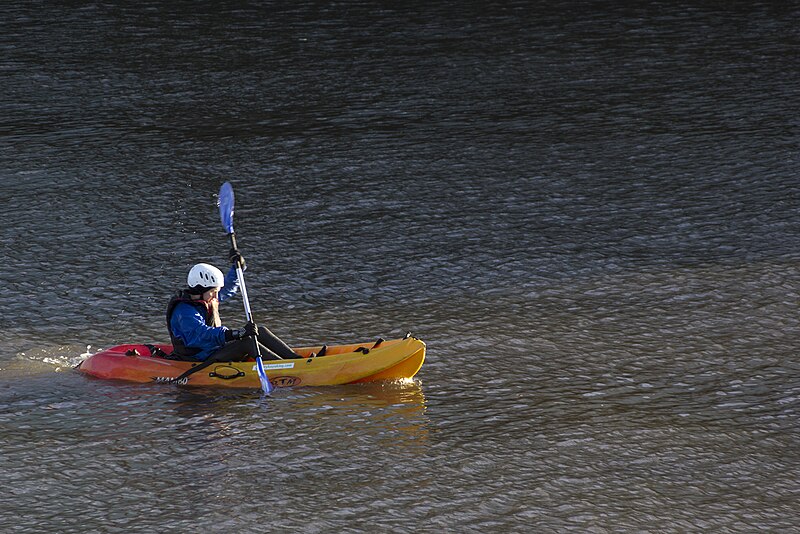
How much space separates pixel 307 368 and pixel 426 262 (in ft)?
14.1

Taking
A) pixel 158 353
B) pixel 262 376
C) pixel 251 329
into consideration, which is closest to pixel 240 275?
pixel 251 329

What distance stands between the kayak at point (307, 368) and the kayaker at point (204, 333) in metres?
0.14

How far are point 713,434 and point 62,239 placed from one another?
10343 millimetres

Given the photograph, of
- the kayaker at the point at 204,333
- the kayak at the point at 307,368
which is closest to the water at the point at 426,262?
the kayak at the point at 307,368

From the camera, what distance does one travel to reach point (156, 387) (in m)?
13.0

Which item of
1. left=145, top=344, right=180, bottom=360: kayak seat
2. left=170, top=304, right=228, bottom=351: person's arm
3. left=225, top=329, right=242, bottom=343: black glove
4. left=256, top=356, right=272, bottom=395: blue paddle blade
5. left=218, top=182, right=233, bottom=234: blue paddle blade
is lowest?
left=256, top=356, right=272, bottom=395: blue paddle blade

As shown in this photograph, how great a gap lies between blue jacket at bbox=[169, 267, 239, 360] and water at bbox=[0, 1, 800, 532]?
679mm

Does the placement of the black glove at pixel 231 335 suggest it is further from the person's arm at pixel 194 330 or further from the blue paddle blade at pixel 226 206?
the blue paddle blade at pixel 226 206

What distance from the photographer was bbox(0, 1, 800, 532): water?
10656 millimetres

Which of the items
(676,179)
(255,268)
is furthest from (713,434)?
(676,179)

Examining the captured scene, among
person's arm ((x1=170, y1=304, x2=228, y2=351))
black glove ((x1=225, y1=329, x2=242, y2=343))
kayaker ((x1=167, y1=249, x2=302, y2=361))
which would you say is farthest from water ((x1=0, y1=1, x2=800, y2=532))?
black glove ((x1=225, y1=329, x2=242, y2=343))

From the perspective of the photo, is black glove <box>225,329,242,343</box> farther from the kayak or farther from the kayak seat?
the kayak seat

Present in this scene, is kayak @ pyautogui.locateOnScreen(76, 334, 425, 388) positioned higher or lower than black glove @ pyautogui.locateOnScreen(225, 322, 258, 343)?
lower

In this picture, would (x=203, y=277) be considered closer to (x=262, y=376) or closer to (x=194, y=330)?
(x=194, y=330)
